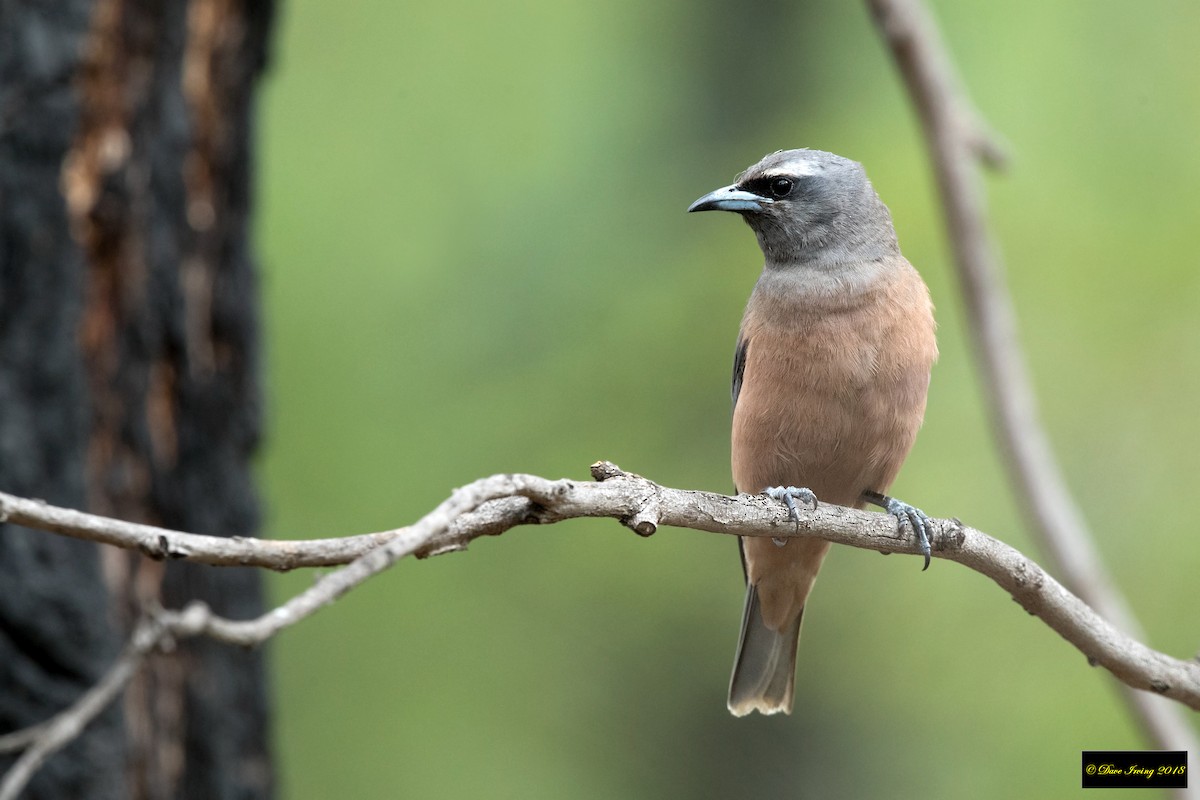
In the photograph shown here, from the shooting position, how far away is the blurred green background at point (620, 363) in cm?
851

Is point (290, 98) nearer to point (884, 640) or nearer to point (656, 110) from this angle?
point (656, 110)

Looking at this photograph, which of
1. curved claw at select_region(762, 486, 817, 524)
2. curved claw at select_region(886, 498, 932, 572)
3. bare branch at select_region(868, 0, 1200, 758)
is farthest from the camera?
bare branch at select_region(868, 0, 1200, 758)

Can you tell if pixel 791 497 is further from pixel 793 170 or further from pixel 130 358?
pixel 130 358

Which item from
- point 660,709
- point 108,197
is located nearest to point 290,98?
point 108,197

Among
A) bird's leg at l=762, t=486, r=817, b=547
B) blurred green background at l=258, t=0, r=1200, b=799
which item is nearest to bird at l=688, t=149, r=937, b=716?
bird's leg at l=762, t=486, r=817, b=547

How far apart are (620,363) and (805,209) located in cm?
467

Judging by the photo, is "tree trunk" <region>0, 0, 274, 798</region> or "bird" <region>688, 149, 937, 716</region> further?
"tree trunk" <region>0, 0, 274, 798</region>

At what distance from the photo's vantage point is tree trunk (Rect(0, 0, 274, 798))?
4398 millimetres

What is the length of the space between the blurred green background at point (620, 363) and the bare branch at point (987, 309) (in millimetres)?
2184

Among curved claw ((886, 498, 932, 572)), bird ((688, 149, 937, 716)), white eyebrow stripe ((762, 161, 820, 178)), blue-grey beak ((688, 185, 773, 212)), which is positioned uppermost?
white eyebrow stripe ((762, 161, 820, 178))

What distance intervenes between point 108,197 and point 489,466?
4.39 metres

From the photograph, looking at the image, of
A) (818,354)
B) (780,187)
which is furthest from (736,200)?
(818,354)

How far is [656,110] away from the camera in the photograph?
9.83 metres

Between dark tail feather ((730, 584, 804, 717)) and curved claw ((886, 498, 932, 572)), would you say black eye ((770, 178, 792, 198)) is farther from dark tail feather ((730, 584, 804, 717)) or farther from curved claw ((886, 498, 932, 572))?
dark tail feather ((730, 584, 804, 717))
